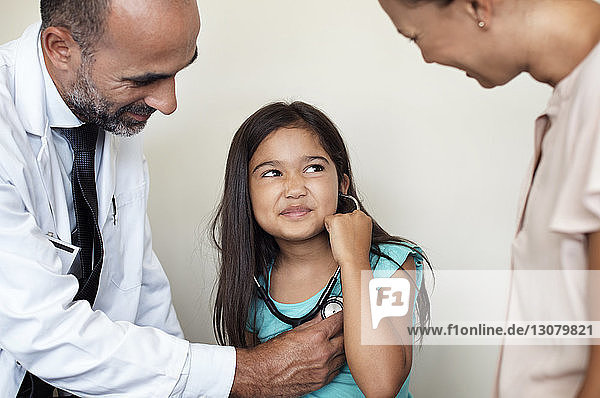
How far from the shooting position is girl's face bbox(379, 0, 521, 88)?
2.43ft

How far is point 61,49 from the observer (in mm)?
1340

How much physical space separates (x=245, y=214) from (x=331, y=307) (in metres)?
0.28

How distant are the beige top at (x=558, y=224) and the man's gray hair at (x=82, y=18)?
828 millimetres

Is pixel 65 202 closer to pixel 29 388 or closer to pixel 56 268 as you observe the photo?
pixel 56 268

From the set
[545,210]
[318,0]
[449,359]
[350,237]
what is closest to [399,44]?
[318,0]

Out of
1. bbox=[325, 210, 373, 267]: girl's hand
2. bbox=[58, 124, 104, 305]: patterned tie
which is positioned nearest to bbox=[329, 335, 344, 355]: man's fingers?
bbox=[325, 210, 373, 267]: girl's hand

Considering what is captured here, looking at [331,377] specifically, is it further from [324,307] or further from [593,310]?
[593,310]

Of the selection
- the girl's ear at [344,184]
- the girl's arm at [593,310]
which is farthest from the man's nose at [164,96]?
the girl's arm at [593,310]

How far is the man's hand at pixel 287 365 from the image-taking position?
1.30 metres

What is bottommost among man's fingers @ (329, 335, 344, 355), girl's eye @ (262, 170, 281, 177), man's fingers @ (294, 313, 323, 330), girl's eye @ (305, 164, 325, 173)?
man's fingers @ (329, 335, 344, 355)

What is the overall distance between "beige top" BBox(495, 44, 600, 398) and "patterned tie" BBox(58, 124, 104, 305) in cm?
92

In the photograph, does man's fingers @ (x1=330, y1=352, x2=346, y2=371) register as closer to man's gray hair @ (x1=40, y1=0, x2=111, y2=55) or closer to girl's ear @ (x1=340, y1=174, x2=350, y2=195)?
girl's ear @ (x1=340, y1=174, x2=350, y2=195)

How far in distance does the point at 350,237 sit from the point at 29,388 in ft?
2.30

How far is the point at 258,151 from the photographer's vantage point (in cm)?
147
